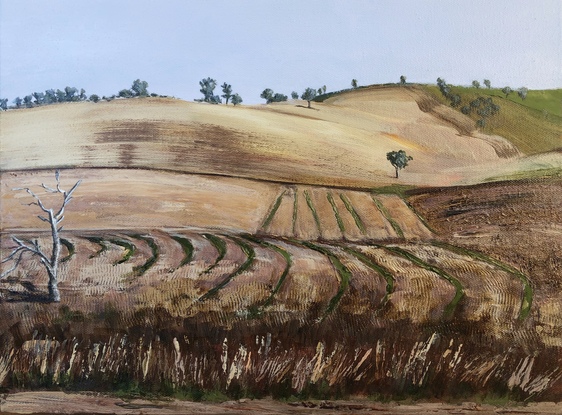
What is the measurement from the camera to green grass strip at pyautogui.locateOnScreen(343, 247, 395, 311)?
330cm

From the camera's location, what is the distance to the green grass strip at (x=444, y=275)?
327 centimetres

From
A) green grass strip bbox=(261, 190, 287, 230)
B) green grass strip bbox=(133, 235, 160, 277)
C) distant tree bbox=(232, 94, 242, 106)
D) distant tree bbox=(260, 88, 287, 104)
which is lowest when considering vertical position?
green grass strip bbox=(133, 235, 160, 277)

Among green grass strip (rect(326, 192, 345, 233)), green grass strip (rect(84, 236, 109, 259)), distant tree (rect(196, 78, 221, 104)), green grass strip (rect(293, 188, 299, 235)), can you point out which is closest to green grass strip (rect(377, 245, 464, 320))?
green grass strip (rect(326, 192, 345, 233))

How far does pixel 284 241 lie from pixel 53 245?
4.42ft

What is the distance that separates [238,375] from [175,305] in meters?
0.53

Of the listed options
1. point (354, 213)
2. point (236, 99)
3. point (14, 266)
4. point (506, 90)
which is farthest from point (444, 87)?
point (14, 266)

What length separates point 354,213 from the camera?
3.48 metres

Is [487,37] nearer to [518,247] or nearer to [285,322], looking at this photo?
[518,247]

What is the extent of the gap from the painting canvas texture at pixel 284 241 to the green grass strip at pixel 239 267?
13 mm

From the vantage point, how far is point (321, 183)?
3.55 meters

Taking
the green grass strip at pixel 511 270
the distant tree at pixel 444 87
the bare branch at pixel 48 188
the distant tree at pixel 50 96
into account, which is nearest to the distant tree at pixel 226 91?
the distant tree at pixel 50 96

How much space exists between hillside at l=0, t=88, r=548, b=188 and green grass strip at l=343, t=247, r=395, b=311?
436 millimetres

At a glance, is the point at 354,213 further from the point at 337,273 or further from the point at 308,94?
the point at 308,94

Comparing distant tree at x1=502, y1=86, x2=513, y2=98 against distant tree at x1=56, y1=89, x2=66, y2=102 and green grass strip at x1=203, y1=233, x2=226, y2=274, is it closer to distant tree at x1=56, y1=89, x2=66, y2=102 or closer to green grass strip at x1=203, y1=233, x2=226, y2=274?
green grass strip at x1=203, y1=233, x2=226, y2=274
